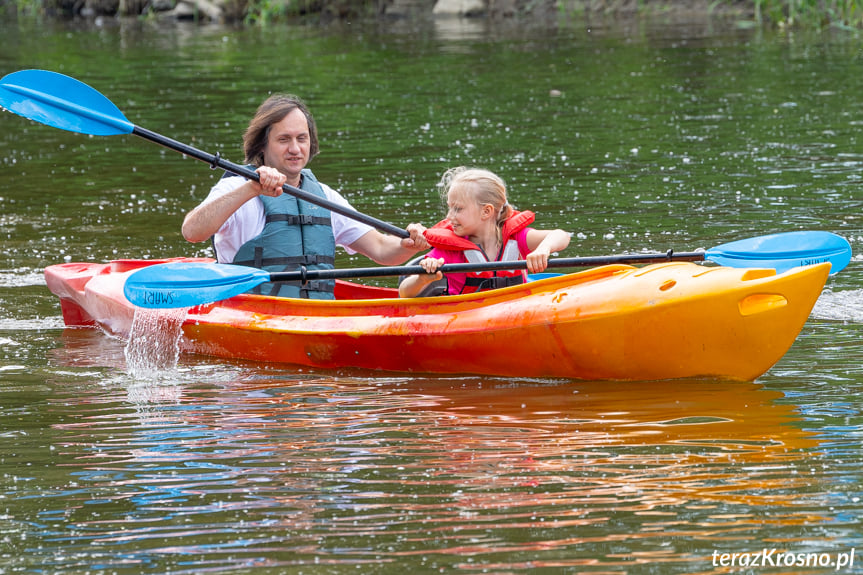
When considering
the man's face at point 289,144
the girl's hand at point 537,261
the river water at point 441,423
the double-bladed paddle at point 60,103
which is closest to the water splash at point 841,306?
the river water at point 441,423

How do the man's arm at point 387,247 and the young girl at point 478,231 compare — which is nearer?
the young girl at point 478,231

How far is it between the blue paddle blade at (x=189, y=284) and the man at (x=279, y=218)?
149 mm

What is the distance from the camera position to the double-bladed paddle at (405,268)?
15.1 ft

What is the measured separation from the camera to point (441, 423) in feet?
13.4

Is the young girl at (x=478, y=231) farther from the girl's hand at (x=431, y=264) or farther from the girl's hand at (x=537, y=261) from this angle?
the girl's hand at (x=537, y=261)

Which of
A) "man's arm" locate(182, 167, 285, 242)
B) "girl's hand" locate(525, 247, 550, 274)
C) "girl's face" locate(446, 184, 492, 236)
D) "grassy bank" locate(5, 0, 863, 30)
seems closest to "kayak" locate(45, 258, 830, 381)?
"girl's hand" locate(525, 247, 550, 274)

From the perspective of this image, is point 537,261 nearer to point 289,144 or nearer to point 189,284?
point 289,144

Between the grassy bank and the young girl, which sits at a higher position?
the grassy bank

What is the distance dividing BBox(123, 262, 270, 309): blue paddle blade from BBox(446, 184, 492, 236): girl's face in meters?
0.81

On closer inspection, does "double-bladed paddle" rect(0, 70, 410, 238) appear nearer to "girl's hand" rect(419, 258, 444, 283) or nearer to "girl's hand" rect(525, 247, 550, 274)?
"girl's hand" rect(419, 258, 444, 283)

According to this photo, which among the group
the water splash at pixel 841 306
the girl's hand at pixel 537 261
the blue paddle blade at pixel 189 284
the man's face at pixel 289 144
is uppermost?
the man's face at pixel 289 144

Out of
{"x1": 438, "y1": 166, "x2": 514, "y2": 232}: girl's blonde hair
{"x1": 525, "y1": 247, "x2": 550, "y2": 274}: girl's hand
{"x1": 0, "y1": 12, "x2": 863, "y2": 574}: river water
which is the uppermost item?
{"x1": 438, "y1": 166, "x2": 514, "y2": 232}: girl's blonde hair

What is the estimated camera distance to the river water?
9.76 ft

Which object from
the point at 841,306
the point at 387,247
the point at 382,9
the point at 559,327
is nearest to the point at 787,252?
the point at 841,306
